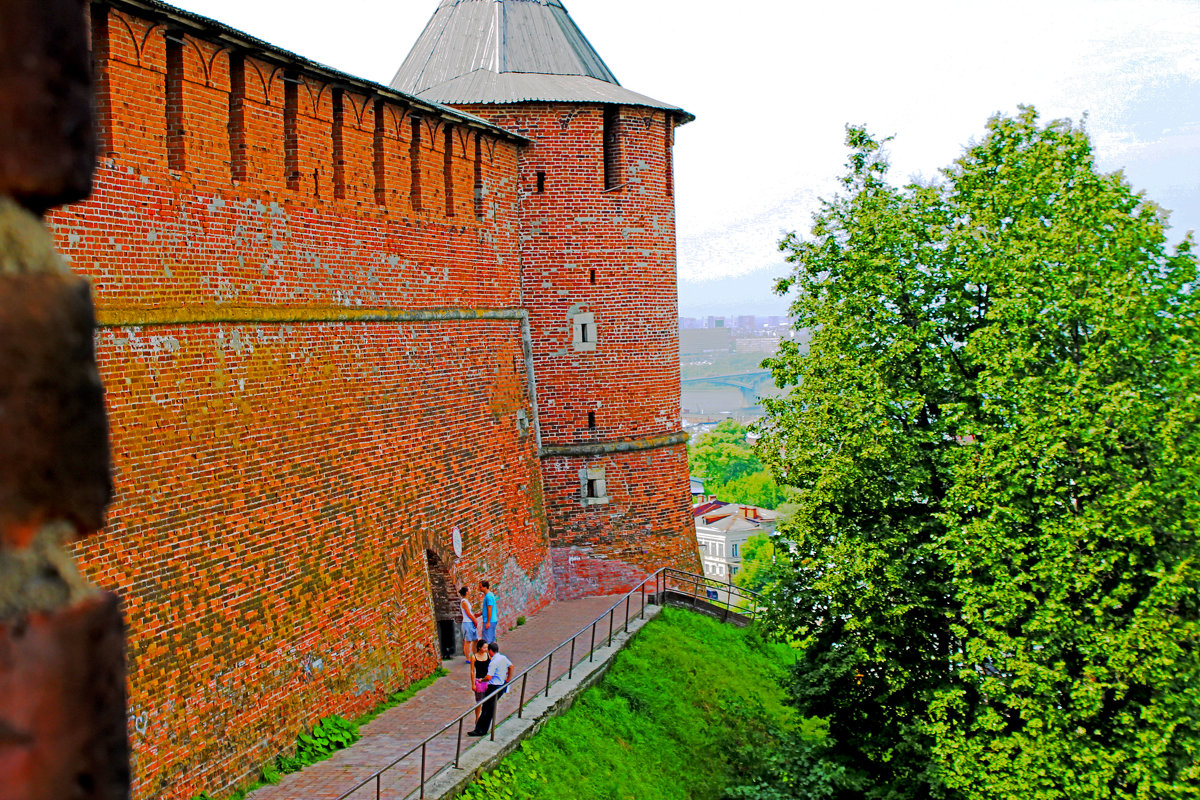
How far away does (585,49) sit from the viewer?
69.6ft

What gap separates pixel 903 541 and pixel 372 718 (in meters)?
6.63

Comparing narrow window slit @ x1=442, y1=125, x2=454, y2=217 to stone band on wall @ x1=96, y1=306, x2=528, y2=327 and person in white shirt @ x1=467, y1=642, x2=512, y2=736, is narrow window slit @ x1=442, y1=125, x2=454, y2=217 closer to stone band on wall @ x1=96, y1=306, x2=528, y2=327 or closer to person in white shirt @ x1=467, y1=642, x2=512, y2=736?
stone band on wall @ x1=96, y1=306, x2=528, y2=327

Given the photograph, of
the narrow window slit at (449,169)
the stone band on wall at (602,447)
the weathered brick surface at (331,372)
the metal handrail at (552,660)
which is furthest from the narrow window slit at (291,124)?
the stone band on wall at (602,447)

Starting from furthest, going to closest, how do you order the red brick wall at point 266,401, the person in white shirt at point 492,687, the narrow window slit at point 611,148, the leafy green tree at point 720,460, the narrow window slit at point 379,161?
the leafy green tree at point 720,460
the narrow window slit at point 611,148
the narrow window slit at point 379,161
the person in white shirt at point 492,687
the red brick wall at point 266,401

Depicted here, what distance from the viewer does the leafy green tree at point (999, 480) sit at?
39.2ft

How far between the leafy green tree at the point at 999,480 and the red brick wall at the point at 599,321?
167 inches

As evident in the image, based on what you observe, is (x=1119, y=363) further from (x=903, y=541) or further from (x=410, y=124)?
(x=410, y=124)

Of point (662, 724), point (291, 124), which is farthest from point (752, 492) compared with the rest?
point (291, 124)

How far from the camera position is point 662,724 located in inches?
578

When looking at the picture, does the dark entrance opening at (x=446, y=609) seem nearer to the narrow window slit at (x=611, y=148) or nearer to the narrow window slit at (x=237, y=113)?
the narrow window slit at (x=237, y=113)

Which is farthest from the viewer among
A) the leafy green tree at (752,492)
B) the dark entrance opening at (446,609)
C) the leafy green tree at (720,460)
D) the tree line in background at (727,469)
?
the leafy green tree at (720,460)

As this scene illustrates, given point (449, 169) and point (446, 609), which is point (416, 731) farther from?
point (449, 169)

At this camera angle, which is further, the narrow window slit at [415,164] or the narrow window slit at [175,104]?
the narrow window slit at [415,164]

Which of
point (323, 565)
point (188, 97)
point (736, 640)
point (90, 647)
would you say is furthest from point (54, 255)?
point (736, 640)
